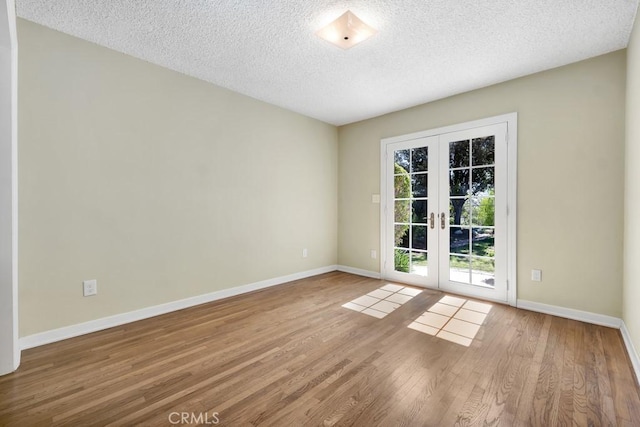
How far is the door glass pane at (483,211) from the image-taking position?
3.32m

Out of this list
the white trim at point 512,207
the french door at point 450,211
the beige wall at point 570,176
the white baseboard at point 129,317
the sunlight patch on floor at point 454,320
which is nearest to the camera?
the white baseboard at point 129,317

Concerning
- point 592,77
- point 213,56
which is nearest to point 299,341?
point 213,56

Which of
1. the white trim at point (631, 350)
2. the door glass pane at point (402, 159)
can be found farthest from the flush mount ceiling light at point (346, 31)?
the white trim at point (631, 350)

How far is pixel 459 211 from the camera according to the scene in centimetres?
358

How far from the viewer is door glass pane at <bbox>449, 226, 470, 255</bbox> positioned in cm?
354

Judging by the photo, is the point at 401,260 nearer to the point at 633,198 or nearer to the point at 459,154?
the point at 459,154

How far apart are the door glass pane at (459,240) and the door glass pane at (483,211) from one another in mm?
176

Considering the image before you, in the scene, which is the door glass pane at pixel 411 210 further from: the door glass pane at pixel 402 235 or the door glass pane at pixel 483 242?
the door glass pane at pixel 483 242

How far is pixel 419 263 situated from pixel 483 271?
0.81 metres

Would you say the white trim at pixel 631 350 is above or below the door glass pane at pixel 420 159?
below

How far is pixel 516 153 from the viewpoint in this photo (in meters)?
3.13

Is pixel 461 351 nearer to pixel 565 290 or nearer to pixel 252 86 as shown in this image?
pixel 565 290

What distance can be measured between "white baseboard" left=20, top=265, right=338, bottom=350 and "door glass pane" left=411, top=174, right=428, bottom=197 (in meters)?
2.27

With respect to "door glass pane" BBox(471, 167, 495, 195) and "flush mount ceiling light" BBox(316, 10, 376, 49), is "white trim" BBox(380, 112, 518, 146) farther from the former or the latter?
"flush mount ceiling light" BBox(316, 10, 376, 49)
